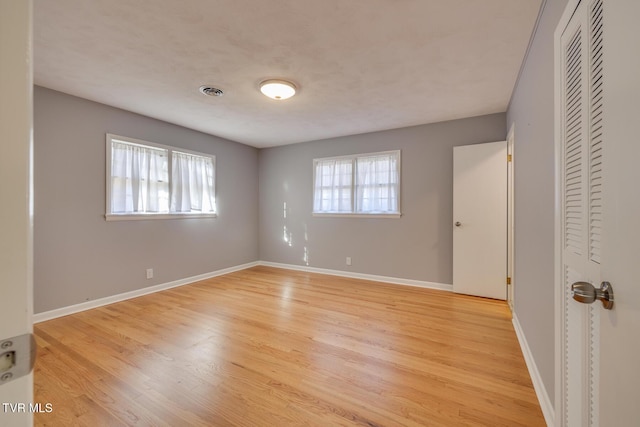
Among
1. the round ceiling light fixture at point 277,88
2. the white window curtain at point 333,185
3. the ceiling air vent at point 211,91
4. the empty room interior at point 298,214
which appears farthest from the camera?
the white window curtain at point 333,185

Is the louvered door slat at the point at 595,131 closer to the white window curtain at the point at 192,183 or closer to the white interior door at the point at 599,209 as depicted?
the white interior door at the point at 599,209

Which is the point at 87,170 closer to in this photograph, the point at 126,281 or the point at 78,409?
the point at 126,281

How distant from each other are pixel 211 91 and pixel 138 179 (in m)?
1.72

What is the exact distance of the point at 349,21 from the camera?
1.89m

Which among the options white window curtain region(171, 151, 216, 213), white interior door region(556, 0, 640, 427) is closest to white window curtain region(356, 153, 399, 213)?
white window curtain region(171, 151, 216, 213)

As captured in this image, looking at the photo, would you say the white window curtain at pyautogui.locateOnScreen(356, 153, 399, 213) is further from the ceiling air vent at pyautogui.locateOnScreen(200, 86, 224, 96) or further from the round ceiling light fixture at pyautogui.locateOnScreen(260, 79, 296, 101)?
the ceiling air vent at pyautogui.locateOnScreen(200, 86, 224, 96)

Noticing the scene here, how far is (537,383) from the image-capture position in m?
1.74

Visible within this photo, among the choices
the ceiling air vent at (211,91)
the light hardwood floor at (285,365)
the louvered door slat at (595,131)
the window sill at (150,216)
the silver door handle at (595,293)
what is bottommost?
the light hardwood floor at (285,365)

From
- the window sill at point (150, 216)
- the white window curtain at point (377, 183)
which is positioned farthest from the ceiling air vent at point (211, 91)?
the white window curtain at point (377, 183)

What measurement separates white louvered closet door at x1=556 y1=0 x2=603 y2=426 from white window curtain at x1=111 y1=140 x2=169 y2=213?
4.34 meters

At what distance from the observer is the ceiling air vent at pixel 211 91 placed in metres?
2.87

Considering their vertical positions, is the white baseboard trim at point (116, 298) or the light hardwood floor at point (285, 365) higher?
the white baseboard trim at point (116, 298)

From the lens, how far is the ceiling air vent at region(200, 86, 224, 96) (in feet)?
9.40

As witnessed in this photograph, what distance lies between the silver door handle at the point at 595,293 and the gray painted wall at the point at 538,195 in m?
0.81
